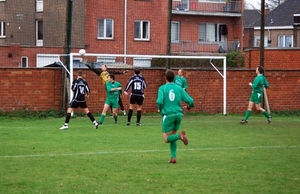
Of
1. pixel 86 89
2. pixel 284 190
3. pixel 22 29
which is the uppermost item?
pixel 22 29

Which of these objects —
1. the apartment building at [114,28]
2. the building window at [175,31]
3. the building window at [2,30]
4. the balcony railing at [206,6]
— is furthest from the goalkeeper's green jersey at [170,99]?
the balcony railing at [206,6]

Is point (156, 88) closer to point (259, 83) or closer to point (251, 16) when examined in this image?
point (259, 83)

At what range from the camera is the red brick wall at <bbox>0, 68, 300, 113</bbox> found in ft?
91.5

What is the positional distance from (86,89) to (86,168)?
8.69 metres

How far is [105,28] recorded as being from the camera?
49.6 metres

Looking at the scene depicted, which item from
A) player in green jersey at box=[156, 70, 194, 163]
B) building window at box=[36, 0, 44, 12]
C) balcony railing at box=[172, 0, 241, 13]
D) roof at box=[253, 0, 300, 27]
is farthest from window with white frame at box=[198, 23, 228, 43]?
player in green jersey at box=[156, 70, 194, 163]

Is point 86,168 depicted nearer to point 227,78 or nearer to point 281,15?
point 227,78

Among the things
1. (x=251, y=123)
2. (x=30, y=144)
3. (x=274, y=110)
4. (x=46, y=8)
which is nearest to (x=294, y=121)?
(x=251, y=123)

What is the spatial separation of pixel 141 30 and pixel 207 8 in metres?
9.21

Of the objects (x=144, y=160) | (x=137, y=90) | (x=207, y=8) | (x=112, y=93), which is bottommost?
(x=144, y=160)

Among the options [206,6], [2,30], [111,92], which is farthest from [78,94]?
[206,6]

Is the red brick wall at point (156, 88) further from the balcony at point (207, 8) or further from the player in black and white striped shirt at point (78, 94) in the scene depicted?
the balcony at point (207, 8)

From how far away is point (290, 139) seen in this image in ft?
65.8

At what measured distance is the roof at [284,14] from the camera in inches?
2731
